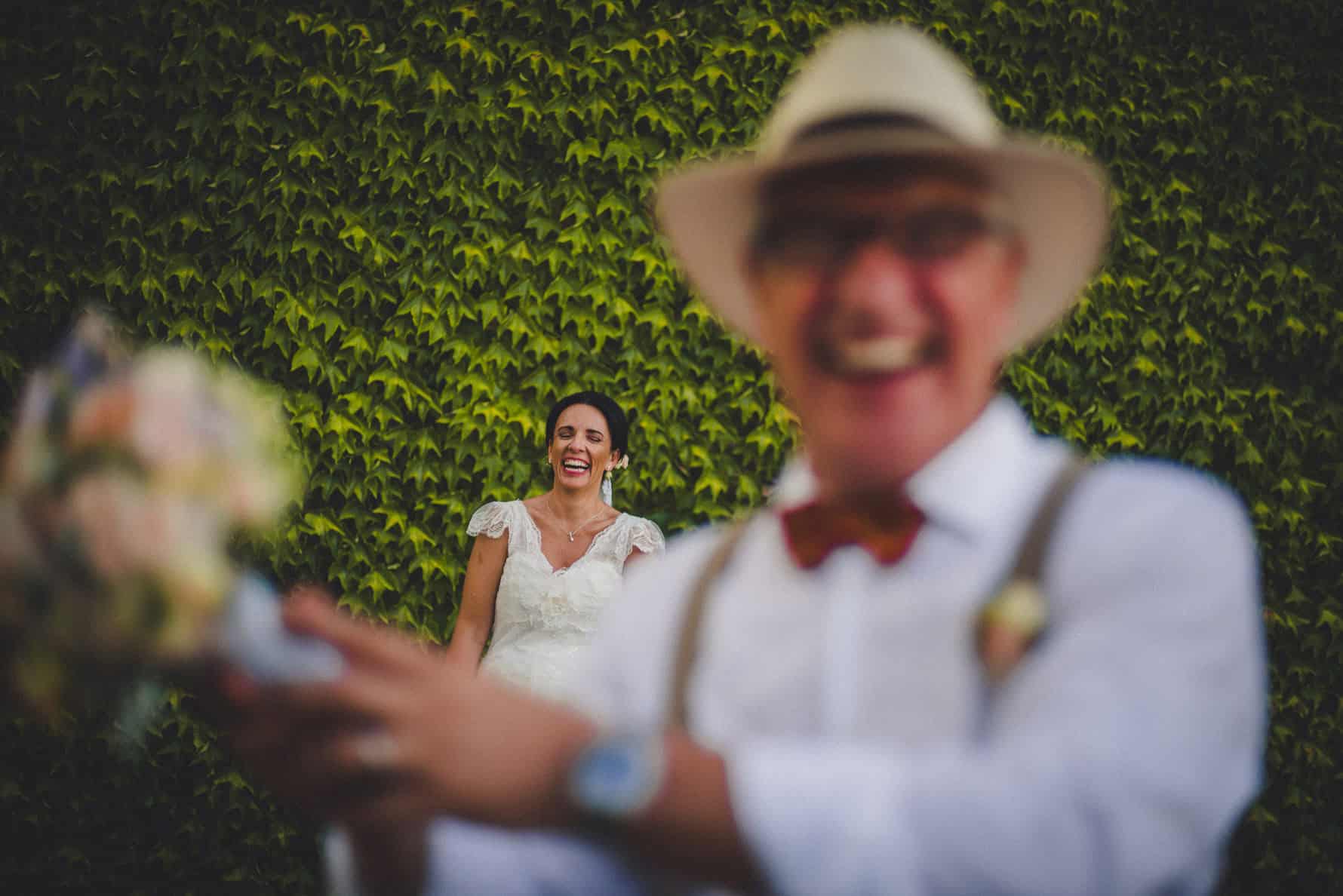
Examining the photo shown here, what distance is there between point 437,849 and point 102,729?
140 inches

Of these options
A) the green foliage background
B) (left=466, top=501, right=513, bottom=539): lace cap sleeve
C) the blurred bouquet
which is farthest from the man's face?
the green foliage background

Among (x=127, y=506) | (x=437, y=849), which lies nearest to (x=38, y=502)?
(x=127, y=506)

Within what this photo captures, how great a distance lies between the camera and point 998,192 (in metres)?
0.90

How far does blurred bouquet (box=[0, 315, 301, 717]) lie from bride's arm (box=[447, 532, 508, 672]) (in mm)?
2881

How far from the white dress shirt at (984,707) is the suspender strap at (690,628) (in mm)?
11

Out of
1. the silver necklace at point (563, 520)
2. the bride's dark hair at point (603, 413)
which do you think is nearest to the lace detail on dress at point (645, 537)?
the silver necklace at point (563, 520)

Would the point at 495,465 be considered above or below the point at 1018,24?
below

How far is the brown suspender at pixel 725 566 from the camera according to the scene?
0.79 metres

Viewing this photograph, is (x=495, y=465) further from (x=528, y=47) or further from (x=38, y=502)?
(x=38, y=502)

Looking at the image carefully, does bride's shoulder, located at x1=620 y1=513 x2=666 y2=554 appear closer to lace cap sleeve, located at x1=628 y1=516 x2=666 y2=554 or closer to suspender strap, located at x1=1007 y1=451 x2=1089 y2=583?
lace cap sleeve, located at x1=628 y1=516 x2=666 y2=554

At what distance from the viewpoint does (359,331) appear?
13.0 ft

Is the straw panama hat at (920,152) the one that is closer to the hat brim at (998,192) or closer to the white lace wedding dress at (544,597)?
the hat brim at (998,192)

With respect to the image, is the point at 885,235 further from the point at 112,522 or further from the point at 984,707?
the point at 112,522

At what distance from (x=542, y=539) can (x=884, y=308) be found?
2851 mm
